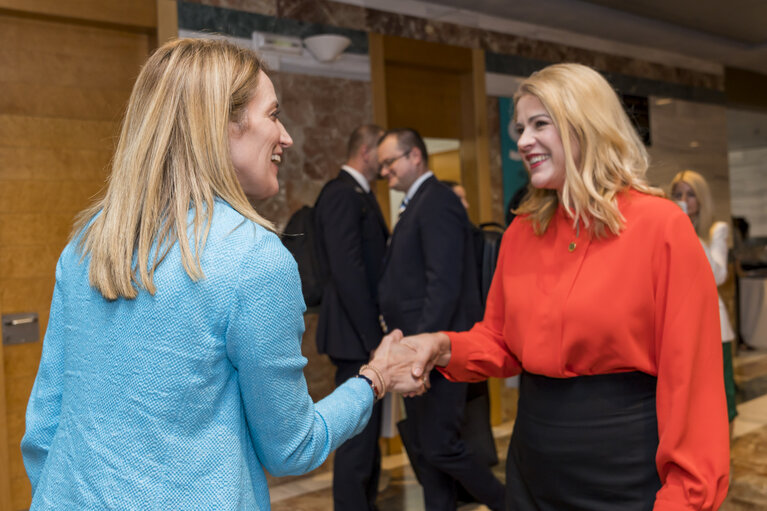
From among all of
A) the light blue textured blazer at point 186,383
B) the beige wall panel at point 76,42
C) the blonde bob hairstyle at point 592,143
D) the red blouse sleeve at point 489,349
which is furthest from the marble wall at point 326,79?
the light blue textured blazer at point 186,383

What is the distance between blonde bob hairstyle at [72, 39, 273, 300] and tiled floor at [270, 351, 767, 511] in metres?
3.10

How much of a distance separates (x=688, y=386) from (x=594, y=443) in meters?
0.28

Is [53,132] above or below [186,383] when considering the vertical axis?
above

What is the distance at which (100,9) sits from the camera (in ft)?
12.7

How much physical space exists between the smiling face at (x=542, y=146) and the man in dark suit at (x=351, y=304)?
73.5 inches

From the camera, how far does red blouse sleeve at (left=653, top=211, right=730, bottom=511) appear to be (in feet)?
4.71

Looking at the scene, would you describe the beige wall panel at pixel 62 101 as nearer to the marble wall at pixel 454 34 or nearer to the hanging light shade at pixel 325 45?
the marble wall at pixel 454 34

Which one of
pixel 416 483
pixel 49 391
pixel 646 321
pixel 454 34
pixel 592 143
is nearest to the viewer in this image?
pixel 49 391

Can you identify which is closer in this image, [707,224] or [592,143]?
[592,143]

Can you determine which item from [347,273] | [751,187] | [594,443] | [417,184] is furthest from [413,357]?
[751,187]

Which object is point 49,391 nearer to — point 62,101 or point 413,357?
point 413,357

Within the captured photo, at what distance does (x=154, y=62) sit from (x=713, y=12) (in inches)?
265

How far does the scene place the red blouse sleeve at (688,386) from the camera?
4.71 ft

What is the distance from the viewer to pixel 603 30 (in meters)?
6.73
